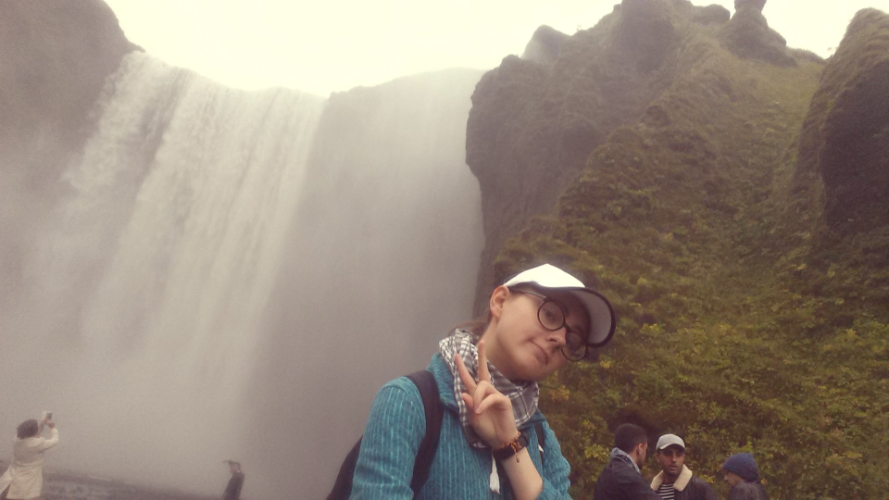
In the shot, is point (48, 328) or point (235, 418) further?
point (235, 418)

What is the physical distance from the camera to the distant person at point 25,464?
21.3ft

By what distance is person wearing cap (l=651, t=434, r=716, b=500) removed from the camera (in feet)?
14.2

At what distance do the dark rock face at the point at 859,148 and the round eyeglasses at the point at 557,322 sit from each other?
10712mm

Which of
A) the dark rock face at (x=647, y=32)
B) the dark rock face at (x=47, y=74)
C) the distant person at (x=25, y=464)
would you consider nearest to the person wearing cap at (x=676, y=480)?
the distant person at (x=25, y=464)

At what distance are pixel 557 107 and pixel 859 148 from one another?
609 inches

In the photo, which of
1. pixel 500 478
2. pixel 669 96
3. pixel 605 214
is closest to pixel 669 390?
pixel 605 214

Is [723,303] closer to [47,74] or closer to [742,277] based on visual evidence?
[742,277]

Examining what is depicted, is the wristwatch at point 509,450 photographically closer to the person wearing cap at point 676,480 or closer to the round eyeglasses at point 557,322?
the round eyeglasses at point 557,322

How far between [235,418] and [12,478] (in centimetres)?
3174

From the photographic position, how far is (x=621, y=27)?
24.2 meters

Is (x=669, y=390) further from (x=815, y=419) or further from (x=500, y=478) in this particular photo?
(x=500, y=478)

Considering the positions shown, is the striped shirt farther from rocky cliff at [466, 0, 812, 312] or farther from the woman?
rocky cliff at [466, 0, 812, 312]


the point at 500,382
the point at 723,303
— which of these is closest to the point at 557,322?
the point at 500,382

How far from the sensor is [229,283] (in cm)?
3600
